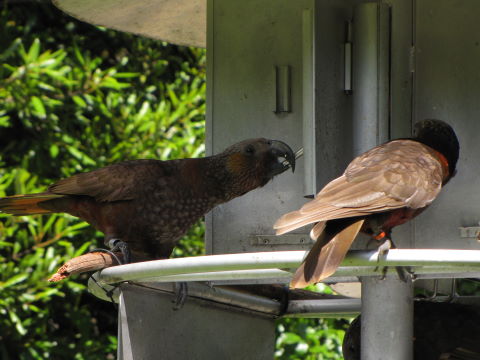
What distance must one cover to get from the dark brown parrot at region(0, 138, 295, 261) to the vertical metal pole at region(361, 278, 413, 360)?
3.19 ft

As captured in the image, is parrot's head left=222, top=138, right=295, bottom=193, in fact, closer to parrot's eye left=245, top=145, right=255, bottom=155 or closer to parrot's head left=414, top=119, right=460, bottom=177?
parrot's eye left=245, top=145, right=255, bottom=155

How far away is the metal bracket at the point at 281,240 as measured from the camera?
3.65 m

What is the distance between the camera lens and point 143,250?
444 centimetres

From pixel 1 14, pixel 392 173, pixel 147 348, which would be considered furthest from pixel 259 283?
pixel 1 14

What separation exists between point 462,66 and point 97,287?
150 centimetres

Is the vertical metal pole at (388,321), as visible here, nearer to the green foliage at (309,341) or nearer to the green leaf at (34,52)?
the green foliage at (309,341)

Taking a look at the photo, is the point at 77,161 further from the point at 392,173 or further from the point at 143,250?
the point at 392,173

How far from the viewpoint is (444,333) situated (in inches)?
147

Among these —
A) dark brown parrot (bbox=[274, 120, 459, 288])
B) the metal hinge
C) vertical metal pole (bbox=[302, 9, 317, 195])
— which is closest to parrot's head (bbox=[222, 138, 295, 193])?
vertical metal pole (bbox=[302, 9, 317, 195])

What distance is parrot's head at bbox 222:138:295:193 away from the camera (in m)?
3.74

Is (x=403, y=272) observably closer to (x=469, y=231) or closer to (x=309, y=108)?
(x=469, y=231)

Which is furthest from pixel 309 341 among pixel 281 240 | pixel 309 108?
pixel 309 108

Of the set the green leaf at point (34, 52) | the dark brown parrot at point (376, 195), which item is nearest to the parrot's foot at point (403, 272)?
the dark brown parrot at point (376, 195)

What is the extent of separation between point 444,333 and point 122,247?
1.36m
